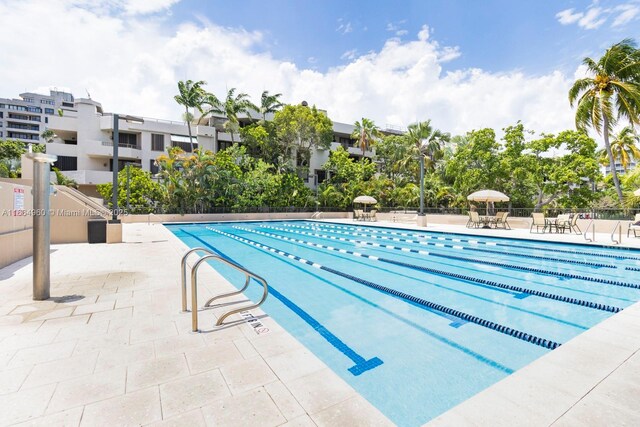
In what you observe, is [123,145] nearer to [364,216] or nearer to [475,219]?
[364,216]

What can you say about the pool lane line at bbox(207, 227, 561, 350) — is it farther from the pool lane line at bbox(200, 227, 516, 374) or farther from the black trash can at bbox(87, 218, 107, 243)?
the black trash can at bbox(87, 218, 107, 243)

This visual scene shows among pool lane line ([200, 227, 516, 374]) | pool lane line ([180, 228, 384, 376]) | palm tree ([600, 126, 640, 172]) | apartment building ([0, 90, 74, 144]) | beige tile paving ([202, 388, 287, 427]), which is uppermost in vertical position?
apartment building ([0, 90, 74, 144])

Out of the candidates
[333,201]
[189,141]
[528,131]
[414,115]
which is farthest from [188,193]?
[528,131]

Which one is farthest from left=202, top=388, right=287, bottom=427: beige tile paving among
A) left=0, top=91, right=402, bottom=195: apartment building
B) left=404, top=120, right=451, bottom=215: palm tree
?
left=0, top=91, right=402, bottom=195: apartment building

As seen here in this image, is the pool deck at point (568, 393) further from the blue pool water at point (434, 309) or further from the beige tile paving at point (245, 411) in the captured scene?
the beige tile paving at point (245, 411)

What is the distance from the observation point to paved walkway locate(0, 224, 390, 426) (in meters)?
1.99

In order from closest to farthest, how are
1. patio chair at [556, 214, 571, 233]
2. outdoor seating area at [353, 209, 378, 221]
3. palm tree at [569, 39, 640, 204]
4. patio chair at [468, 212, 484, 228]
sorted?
1. patio chair at [556, 214, 571, 233]
2. palm tree at [569, 39, 640, 204]
3. patio chair at [468, 212, 484, 228]
4. outdoor seating area at [353, 209, 378, 221]

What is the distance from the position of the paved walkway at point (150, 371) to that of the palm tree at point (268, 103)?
30.3 meters

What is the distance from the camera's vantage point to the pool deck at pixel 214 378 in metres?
1.96

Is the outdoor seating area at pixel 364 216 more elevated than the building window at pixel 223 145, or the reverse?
the building window at pixel 223 145

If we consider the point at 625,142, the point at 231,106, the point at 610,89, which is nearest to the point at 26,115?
the point at 231,106

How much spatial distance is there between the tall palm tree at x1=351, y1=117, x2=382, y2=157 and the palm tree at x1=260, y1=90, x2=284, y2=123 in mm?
8712

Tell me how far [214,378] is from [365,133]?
111ft

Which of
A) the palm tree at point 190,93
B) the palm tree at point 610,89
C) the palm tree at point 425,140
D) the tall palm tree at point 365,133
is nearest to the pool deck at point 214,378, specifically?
the palm tree at point 610,89
